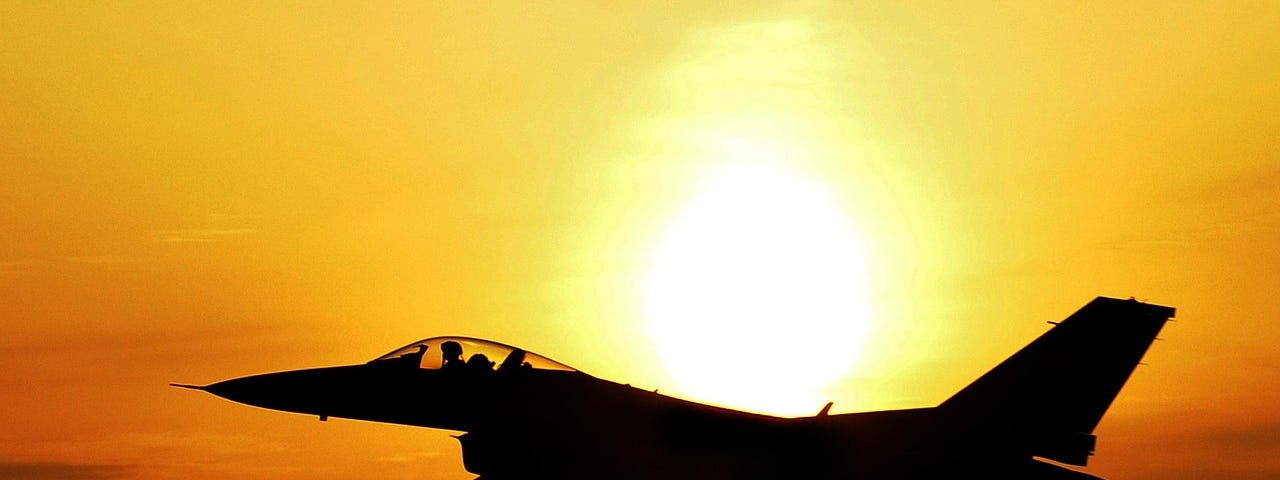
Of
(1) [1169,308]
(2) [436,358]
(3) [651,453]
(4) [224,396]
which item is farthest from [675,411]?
(1) [1169,308]

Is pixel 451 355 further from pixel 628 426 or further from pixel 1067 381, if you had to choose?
pixel 1067 381

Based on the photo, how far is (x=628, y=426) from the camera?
21109 millimetres

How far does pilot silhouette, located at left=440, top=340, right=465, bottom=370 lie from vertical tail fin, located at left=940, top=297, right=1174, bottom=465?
943cm

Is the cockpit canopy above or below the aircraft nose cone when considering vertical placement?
above

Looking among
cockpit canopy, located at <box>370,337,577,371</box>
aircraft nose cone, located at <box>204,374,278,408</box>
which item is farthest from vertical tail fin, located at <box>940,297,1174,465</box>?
aircraft nose cone, located at <box>204,374,278,408</box>

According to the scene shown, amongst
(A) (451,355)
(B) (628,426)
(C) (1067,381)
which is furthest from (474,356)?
(C) (1067,381)

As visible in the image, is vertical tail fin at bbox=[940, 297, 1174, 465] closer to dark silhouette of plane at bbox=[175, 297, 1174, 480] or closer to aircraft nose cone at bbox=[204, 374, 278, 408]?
dark silhouette of plane at bbox=[175, 297, 1174, 480]

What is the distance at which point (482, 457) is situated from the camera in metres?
20.6

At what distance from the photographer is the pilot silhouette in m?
21.3

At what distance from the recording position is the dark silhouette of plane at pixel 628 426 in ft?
68.0

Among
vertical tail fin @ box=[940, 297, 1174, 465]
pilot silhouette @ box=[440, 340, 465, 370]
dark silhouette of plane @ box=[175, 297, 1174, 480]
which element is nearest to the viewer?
dark silhouette of plane @ box=[175, 297, 1174, 480]

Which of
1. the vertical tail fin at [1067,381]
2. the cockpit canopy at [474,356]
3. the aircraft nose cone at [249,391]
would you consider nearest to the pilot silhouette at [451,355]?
the cockpit canopy at [474,356]

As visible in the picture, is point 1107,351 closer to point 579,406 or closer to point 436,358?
point 579,406

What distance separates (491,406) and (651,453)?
3.15 metres
